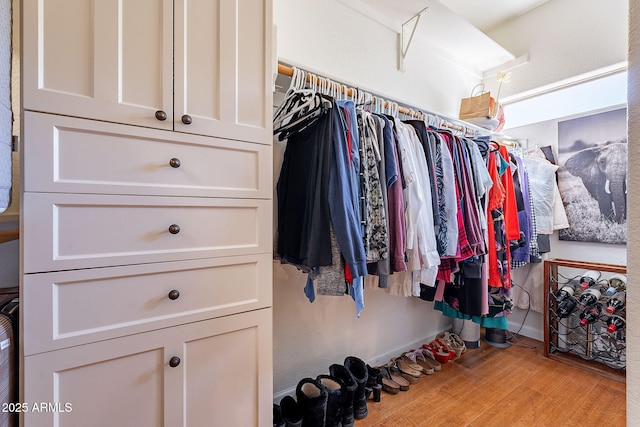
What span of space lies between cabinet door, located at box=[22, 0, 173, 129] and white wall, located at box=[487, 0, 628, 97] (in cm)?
283

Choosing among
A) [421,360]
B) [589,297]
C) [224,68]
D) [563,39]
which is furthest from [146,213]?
[563,39]

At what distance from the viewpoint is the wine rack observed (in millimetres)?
1936

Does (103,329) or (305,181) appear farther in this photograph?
(305,181)

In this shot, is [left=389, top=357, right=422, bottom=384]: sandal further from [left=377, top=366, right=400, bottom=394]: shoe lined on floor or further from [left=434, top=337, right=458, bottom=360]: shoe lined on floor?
[left=434, top=337, right=458, bottom=360]: shoe lined on floor

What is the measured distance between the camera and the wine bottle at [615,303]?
1.87 meters

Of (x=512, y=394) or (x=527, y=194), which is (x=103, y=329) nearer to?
(x=512, y=394)

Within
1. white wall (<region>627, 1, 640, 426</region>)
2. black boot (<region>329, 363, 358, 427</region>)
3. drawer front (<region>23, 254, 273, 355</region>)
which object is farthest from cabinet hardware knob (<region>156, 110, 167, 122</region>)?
black boot (<region>329, 363, 358, 427</region>)

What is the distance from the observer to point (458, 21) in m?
1.99

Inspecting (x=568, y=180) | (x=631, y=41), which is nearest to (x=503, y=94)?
(x=568, y=180)

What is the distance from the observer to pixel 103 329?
2.51 feet

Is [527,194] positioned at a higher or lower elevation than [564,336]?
higher

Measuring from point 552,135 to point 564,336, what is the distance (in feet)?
5.32

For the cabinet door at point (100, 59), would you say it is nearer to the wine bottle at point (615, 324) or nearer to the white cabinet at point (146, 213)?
the white cabinet at point (146, 213)

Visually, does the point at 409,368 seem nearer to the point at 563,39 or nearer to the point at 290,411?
the point at 290,411
